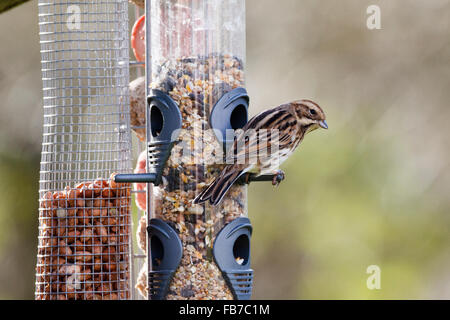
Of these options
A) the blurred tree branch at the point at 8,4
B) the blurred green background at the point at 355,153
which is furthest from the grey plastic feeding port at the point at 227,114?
the blurred green background at the point at 355,153

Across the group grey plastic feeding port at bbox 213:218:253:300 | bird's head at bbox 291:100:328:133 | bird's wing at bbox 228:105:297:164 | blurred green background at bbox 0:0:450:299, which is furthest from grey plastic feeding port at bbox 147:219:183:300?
blurred green background at bbox 0:0:450:299

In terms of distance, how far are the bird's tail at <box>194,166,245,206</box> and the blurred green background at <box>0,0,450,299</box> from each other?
530cm

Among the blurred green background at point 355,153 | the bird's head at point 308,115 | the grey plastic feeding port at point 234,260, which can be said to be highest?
the blurred green background at point 355,153

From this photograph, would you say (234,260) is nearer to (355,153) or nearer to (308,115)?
(308,115)

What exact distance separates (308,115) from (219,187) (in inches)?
30.6

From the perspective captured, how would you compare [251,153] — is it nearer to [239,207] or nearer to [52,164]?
[239,207]

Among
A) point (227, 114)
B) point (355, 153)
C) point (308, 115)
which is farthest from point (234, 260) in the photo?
point (355, 153)

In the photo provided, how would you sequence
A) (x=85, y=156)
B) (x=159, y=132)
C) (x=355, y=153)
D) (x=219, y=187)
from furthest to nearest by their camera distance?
(x=355, y=153), (x=85, y=156), (x=159, y=132), (x=219, y=187)

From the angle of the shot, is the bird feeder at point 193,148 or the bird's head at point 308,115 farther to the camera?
the bird's head at point 308,115

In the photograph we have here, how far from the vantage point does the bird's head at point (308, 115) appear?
6211 millimetres

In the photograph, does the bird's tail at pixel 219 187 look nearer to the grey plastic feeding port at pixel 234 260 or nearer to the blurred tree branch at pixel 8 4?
the grey plastic feeding port at pixel 234 260

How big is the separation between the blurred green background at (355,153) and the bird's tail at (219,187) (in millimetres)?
5297

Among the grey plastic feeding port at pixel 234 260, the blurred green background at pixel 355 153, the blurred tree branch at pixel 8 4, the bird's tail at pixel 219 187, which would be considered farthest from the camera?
the blurred green background at pixel 355 153

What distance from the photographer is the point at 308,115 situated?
6234mm
